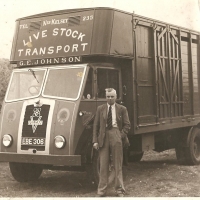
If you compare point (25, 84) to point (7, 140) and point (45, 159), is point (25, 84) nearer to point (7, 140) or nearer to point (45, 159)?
point (7, 140)

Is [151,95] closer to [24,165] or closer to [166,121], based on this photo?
[166,121]

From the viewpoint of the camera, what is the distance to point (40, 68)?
28.3 ft

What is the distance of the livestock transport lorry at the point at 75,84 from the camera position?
788 cm

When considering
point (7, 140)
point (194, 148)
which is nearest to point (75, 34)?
point (7, 140)

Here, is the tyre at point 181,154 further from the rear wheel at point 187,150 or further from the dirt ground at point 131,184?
the dirt ground at point 131,184

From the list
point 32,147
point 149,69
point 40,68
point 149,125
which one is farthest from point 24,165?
point 149,69

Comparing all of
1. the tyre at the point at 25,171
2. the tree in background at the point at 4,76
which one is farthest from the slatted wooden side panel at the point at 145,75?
the tree in background at the point at 4,76

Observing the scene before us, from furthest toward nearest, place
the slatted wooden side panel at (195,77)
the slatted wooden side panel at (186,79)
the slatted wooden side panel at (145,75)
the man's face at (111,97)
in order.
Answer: the slatted wooden side panel at (195,77) → the slatted wooden side panel at (186,79) → the slatted wooden side panel at (145,75) → the man's face at (111,97)

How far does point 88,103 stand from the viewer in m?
8.07

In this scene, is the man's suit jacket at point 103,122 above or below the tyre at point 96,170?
above

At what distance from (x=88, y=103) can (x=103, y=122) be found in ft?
1.99

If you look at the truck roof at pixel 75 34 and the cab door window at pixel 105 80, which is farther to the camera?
the cab door window at pixel 105 80

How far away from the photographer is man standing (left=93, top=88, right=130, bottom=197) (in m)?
7.60

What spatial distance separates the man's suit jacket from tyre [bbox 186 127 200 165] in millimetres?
4120
